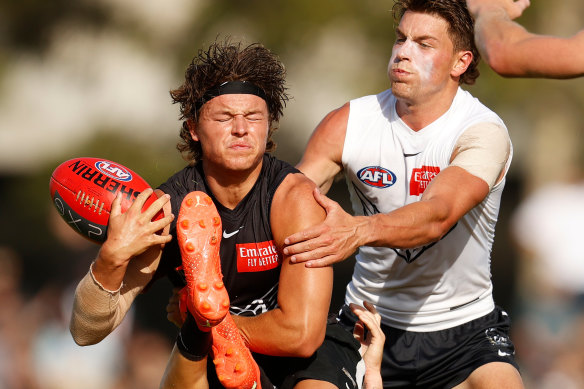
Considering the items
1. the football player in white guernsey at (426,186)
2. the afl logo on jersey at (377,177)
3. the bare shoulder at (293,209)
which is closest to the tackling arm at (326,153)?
the football player in white guernsey at (426,186)

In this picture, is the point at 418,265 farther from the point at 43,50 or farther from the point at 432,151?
the point at 43,50

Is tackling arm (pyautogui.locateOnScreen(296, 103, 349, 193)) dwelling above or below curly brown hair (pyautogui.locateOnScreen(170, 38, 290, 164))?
below

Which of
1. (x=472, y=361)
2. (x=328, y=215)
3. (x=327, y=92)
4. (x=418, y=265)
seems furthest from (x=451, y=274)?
(x=327, y=92)

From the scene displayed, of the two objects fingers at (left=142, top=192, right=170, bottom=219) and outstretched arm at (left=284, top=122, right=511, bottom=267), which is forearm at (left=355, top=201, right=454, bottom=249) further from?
fingers at (left=142, top=192, right=170, bottom=219)

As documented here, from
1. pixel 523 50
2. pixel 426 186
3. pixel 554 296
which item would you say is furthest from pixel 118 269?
pixel 554 296

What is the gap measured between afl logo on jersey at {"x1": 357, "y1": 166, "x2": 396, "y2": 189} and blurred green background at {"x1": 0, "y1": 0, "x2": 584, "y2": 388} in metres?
5.30

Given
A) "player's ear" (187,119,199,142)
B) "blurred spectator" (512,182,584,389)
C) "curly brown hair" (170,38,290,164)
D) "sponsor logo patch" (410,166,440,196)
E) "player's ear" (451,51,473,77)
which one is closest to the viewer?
"curly brown hair" (170,38,290,164)

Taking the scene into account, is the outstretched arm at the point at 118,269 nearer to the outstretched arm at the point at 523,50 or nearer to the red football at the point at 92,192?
the red football at the point at 92,192

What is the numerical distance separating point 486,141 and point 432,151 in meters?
0.36

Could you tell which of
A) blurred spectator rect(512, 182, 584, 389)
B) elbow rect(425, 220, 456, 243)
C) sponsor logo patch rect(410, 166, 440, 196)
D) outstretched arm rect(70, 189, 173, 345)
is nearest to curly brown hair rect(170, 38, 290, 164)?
outstretched arm rect(70, 189, 173, 345)

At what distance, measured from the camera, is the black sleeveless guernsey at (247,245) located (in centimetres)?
468

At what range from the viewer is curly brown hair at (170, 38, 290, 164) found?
4.83 meters

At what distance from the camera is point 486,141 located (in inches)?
197

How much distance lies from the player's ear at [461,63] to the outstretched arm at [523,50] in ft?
4.57
